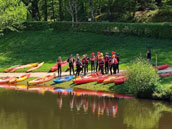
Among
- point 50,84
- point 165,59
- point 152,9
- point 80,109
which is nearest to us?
point 80,109

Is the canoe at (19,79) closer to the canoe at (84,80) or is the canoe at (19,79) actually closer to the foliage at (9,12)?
the canoe at (84,80)

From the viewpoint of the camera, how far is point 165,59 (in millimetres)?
37031

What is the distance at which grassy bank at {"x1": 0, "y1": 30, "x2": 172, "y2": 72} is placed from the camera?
1592 inches

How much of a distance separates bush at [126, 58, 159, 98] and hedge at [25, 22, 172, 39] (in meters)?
17.8

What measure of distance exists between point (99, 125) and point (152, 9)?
40.0 metres

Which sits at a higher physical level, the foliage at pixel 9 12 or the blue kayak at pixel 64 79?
the foliage at pixel 9 12

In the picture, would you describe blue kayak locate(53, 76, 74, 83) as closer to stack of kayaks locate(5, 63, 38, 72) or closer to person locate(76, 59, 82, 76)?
person locate(76, 59, 82, 76)

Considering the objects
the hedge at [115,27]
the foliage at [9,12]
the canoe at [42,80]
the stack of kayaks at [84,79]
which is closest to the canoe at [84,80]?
the stack of kayaks at [84,79]

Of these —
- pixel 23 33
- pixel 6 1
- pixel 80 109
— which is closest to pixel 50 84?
pixel 80 109

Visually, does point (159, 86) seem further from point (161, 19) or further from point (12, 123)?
point (161, 19)

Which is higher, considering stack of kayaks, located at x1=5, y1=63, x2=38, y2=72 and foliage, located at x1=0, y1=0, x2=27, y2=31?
foliage, located at x1=0, y1=0, x2=27, y2=31

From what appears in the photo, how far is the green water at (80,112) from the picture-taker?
20969mm

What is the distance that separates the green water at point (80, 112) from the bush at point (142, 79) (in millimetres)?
777

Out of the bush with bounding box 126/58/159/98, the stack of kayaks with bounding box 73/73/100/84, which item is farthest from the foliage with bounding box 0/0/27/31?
the bush with bounding box 126/58/159/98
